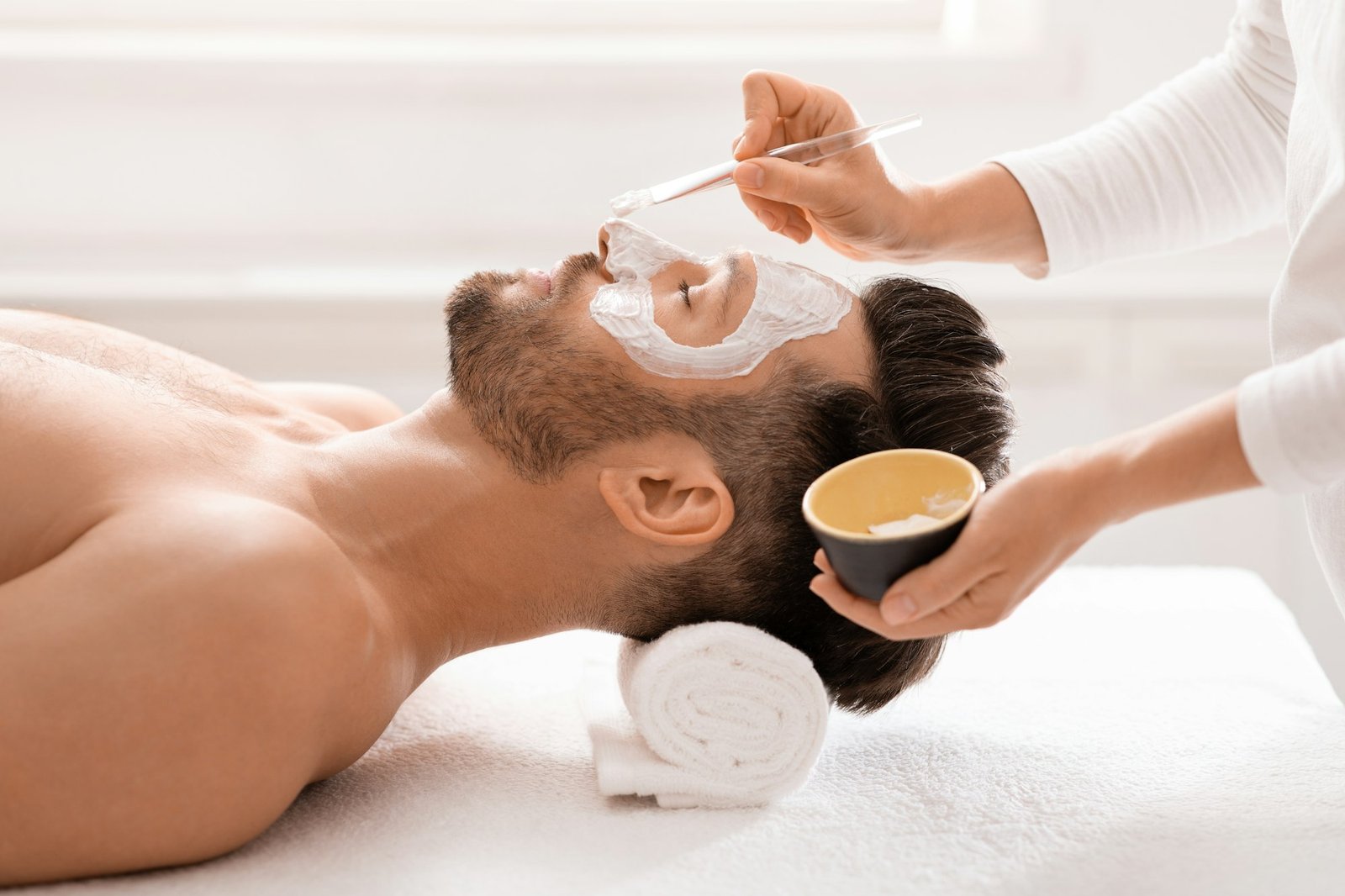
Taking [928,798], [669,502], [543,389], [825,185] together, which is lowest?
[928,798]

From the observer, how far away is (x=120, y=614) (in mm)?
868

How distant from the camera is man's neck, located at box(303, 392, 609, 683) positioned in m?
1.13

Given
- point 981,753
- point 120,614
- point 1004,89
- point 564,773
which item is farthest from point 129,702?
point 1004,89

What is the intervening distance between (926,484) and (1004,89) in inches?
44.6

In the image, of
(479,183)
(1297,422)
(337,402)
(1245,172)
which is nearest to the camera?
(1297,422)

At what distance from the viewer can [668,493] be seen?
1.16 meters

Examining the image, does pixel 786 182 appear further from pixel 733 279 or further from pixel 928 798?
pixel 928 798

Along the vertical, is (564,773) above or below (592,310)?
below

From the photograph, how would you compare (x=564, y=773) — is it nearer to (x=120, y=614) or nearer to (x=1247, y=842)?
(x=120, y=614)

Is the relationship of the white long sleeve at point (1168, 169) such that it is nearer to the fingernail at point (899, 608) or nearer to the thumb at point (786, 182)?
the thumb at point (786, 182)

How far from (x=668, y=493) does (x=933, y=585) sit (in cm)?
35

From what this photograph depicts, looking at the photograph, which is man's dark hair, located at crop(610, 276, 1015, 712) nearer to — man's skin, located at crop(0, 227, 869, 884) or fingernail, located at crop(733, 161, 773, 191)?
man's skin, located at crop(0, 227, 869, 884)

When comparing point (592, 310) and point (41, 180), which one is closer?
point (592, 310)

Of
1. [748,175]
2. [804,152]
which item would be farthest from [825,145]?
[748,175]
